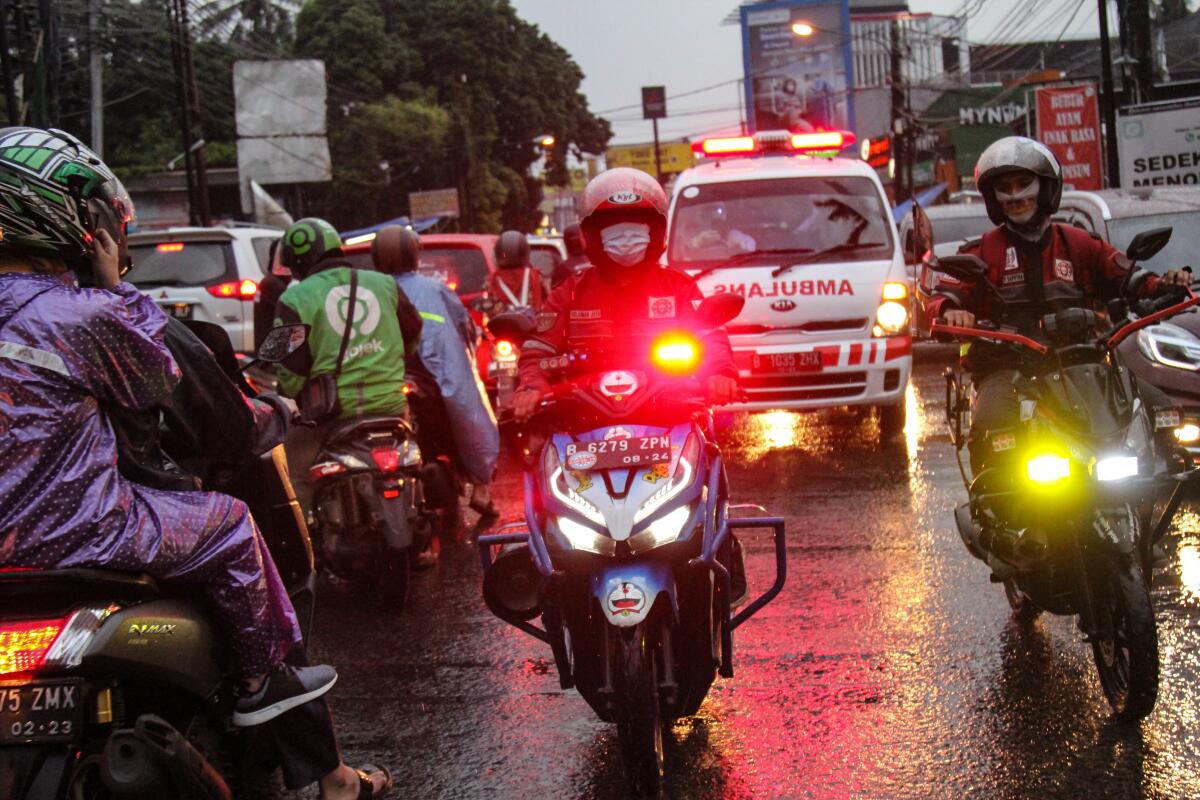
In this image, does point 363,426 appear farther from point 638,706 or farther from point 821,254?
point 821,254

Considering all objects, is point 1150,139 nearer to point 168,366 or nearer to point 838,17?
point 168,366

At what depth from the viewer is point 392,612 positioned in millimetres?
6555

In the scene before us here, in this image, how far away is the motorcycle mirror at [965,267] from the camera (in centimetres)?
488

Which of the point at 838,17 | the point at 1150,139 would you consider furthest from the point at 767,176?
the point at 838,17

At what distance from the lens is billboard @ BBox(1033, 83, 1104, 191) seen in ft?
91.6

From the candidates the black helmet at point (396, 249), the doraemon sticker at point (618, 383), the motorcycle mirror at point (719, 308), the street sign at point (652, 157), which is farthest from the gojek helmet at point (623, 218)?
the street sign at point (652, 157)

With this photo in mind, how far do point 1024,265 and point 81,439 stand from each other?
3.59 meters

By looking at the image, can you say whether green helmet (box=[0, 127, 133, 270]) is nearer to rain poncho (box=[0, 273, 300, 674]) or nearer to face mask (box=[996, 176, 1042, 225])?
rain poncho (box=[0, 273, 300, 674])

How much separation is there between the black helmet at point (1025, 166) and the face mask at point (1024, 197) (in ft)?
0.07

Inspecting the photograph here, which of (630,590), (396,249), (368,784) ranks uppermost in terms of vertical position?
(396,249)

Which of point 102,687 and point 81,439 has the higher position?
point 81,439

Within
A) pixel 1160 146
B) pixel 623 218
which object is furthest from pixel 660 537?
pixel 1160 146

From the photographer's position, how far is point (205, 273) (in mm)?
14180

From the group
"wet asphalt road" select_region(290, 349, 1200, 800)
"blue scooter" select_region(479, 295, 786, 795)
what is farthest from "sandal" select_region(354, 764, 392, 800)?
"blue scooter" select_region(479, 295, 786, 795)
